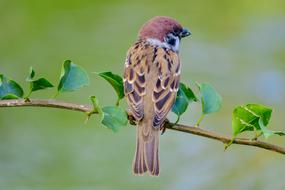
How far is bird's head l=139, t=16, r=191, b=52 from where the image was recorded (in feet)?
13.5

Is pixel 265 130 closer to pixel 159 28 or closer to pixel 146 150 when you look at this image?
pixel 146 150

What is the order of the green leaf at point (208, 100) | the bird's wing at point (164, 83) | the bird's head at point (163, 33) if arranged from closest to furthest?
1. the green leaf at point (208, 100)
2. the bird's wing at point (164, 83)
3. the bird's head at point (163, 33)

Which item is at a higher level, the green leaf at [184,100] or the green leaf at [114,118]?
the green leaf at [184,100]

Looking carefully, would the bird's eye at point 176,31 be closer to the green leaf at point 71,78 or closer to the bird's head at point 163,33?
the bird's head at point 163,33

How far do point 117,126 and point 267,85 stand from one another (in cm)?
381

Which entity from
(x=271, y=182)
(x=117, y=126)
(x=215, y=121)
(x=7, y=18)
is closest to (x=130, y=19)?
(x=7, y=18)

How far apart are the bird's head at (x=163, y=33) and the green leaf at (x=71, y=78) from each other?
1.29m

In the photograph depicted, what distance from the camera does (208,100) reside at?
114 inches

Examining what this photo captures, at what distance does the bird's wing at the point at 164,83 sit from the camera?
335 centimetres

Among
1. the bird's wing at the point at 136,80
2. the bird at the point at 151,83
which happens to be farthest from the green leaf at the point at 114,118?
the bird's wing at the point at 136,80

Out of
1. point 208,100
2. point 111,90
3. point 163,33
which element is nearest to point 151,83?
point 163,33

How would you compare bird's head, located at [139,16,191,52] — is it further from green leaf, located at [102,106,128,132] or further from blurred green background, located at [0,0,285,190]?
green leaf, located at [102,106,128,132]

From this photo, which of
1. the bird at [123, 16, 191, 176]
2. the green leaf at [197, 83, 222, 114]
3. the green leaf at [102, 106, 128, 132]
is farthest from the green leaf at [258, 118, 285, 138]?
the bird at [123, 16, 191, 176]

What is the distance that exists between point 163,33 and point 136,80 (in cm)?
60
